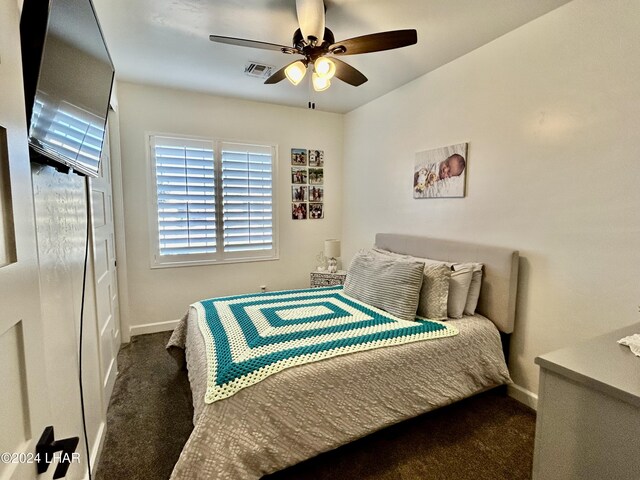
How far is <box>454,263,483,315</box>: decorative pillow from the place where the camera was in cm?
236

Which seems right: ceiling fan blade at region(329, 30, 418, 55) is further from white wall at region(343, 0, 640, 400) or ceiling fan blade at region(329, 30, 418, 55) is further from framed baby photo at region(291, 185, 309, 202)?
framed baby photo at region(291, 185, 309, 202)

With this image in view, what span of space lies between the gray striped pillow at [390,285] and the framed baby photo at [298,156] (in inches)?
78.4

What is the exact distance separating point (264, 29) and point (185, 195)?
78.6 inches

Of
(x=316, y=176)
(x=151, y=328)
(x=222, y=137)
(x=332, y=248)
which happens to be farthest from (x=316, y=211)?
(x=151, y=328)

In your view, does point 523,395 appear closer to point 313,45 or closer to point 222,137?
point 313,45

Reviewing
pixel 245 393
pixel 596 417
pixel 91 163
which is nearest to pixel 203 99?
pixel 91 163

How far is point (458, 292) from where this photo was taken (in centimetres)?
232

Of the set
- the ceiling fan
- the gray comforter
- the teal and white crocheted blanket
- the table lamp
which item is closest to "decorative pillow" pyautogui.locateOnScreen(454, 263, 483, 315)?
the gray comforter

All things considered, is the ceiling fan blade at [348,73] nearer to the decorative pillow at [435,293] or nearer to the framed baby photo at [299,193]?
the decorative pillow at [435,293]

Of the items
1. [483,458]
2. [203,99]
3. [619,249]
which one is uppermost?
[203,99]

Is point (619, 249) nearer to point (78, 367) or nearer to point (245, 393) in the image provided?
point (245, 393)

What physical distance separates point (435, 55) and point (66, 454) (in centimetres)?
327

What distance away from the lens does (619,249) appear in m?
1.77

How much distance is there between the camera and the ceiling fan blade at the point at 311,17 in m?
1.75
